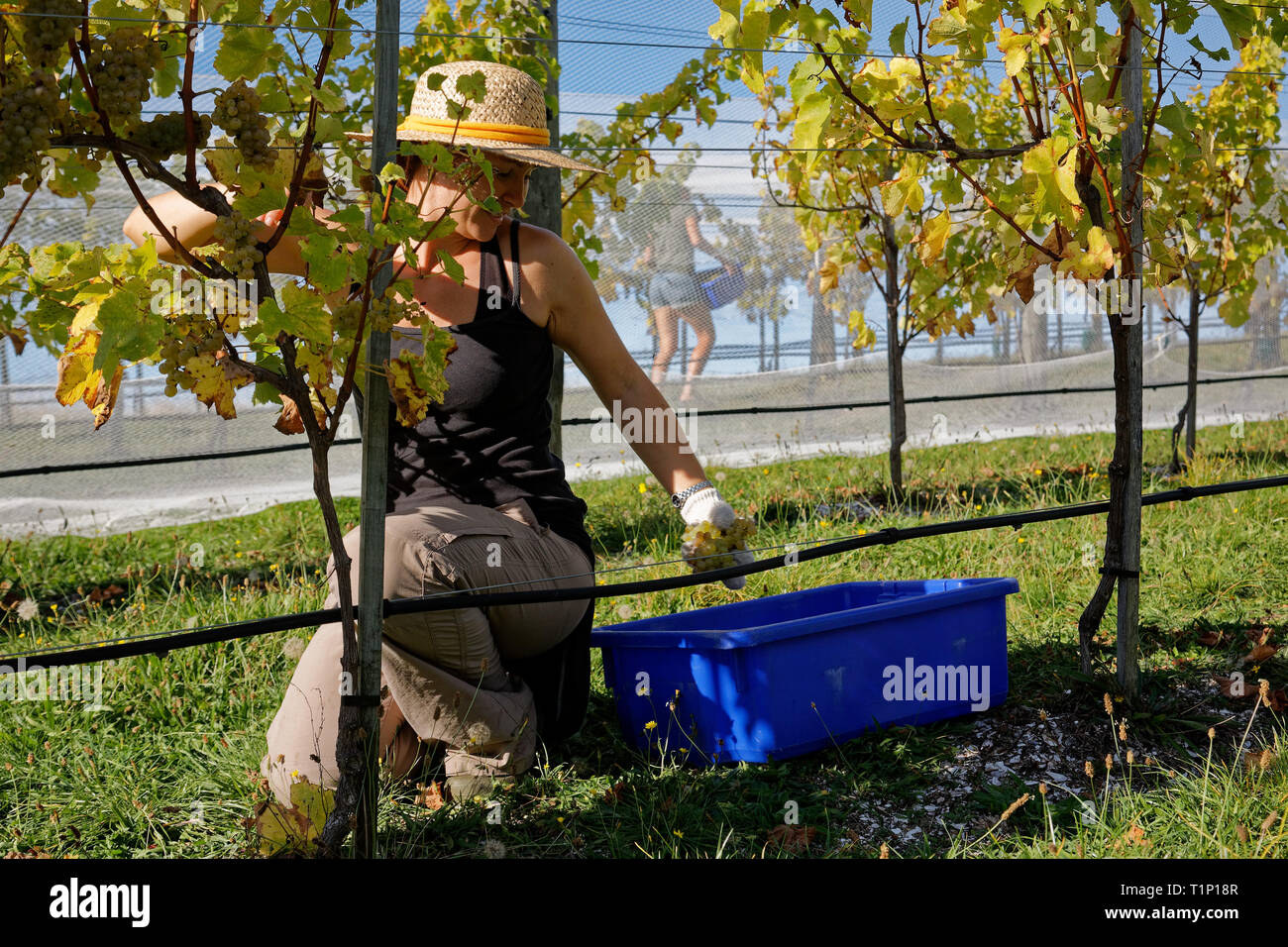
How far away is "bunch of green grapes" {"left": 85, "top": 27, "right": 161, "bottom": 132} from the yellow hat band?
594mm

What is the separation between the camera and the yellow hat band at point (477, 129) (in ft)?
6.35

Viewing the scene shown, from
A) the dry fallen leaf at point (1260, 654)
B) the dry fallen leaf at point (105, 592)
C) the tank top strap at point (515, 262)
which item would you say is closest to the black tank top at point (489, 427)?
the tank top strap at point (515, 262)

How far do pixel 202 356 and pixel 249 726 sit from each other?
111cm

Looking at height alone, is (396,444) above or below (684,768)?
above

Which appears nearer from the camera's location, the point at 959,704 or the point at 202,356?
the point at 202,356

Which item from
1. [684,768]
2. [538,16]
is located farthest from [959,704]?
[538,16]

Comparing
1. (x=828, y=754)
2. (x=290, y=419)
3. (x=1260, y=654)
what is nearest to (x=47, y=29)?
(x=290, y=419)

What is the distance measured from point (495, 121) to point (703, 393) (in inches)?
153

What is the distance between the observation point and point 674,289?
5.45 m

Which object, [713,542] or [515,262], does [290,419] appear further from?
[713,542]

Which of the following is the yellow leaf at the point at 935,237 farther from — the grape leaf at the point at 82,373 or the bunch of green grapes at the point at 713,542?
the grape leaf at the point at 82,373

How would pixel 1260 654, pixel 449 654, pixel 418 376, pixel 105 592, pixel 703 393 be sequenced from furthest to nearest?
pixel 703 393 → pixel 105 592 → pixel 1260 654 → pixel 449 654 → pixel 418 376
